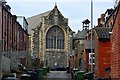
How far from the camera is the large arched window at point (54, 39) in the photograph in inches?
4562

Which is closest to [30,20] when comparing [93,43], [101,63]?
[93,43]

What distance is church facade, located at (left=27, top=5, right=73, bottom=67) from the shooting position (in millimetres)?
115500

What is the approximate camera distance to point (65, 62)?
11644 centimetres

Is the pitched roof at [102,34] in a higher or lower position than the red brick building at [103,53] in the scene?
higher

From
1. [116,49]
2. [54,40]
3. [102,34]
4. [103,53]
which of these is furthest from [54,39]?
[116,49]

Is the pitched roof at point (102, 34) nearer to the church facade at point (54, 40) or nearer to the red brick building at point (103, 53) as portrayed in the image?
the red brick building at point (103, 53)

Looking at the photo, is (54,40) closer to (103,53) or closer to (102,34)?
(102,34)

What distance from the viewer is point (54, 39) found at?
116 meters

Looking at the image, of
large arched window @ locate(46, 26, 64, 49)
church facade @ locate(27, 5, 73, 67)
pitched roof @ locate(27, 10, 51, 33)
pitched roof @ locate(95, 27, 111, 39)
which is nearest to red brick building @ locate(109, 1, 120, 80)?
pitched roof @ locate(95, 27, 111, 39)

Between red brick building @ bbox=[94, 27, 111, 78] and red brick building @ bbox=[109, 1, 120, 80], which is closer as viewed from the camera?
red brick building @ bbox=[109, 1, 120, 80]

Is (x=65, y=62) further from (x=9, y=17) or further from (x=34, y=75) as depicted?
(x=34, y=75)

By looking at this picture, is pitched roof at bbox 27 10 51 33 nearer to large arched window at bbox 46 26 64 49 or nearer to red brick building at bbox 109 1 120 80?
large arched window at bbox 46 26 64 49

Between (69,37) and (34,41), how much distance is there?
11.7 meters

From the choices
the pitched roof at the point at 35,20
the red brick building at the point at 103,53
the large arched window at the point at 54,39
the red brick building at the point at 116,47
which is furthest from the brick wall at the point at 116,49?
the pitched roof at the point at 35,20
